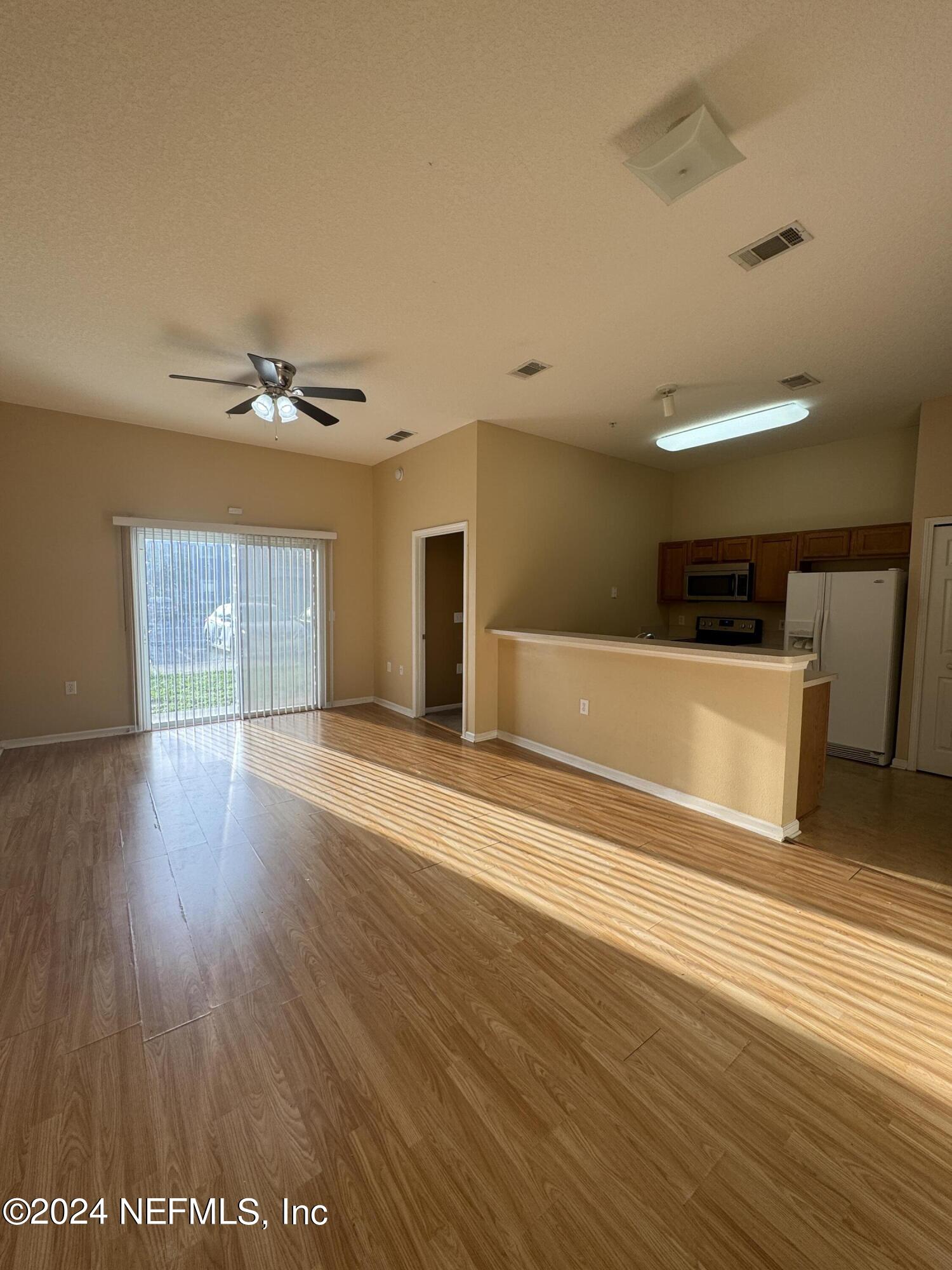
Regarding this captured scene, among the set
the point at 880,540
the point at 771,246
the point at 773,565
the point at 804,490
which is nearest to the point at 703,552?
the point at 773,565


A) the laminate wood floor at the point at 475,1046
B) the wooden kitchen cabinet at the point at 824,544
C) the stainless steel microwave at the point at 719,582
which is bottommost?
the laminate wood floor at the point at 475,1046

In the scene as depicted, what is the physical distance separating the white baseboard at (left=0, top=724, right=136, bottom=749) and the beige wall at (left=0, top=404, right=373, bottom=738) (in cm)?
4

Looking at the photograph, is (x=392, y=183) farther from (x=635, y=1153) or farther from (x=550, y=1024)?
(x=635, y=1153)

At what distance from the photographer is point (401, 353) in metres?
3.41

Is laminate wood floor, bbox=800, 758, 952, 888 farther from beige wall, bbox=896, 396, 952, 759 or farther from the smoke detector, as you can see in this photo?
the smoke detector

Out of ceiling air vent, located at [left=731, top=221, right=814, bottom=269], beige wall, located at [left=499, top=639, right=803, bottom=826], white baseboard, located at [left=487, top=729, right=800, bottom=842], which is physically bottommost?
white baseboard, located at [left=487, top=729, right=800, bottom=842]

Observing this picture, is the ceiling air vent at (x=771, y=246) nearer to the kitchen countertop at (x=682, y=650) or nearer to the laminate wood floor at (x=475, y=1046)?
the kitchen countertop at (x=682, y=650)

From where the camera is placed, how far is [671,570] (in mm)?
6484

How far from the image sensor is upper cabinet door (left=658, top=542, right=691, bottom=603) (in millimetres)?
6352

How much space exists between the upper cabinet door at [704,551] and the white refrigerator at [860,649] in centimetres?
131

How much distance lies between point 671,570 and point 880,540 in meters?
2.16

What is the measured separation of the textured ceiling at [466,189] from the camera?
1470 mm

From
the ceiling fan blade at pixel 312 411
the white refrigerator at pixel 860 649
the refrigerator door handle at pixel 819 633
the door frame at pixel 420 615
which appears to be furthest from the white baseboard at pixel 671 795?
the ceiling fan blade at pixel 312 411

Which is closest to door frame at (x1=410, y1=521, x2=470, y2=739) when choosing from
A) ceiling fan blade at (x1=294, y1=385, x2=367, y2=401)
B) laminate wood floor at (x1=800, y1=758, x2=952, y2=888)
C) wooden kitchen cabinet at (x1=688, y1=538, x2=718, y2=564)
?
ceiling fan blade at (x1=294, y1=385, x2=367, y2=401)
